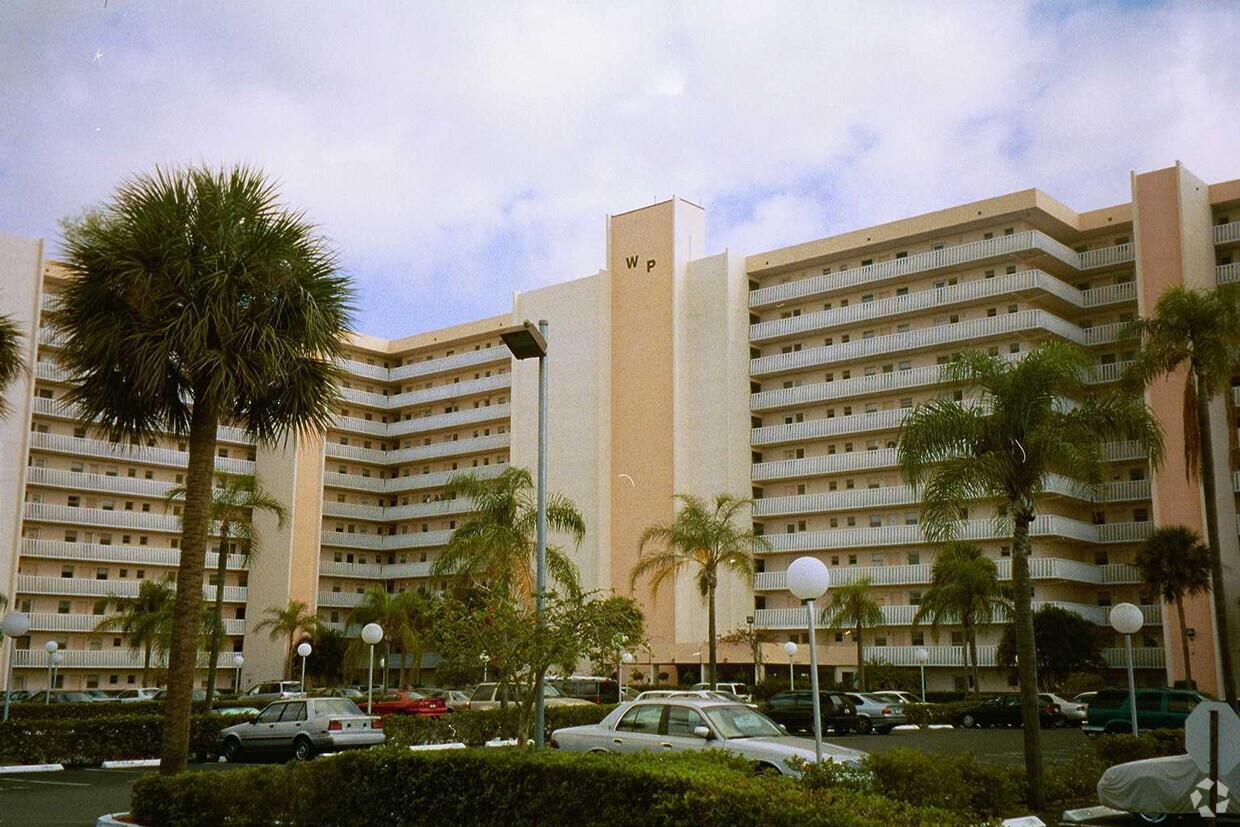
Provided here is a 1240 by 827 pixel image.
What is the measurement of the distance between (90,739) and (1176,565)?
41753mm

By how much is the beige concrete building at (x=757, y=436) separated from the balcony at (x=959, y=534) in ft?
0.41

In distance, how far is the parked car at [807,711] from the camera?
3912cm

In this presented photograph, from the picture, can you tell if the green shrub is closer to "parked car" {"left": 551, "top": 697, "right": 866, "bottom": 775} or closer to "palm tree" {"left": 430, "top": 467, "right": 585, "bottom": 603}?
"palm tree" {"left": 430, "top": 467, "right": 585, "bottom": 603}

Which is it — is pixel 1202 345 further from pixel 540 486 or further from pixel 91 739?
pixel 91 739

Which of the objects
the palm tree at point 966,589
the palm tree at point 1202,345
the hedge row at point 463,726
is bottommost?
the hedge row at point 463,726

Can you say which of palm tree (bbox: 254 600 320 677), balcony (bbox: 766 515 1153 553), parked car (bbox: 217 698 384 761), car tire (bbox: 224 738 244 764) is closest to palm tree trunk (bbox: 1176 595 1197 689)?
balcony (bbox: 766 515 1153 553)

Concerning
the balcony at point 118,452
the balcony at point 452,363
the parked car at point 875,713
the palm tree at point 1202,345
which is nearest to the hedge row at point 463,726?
the parked car at point 875,713

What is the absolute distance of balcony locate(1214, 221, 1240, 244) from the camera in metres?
57.6

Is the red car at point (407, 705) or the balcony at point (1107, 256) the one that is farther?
the balcony at point (1107, 256)

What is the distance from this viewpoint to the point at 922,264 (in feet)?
213

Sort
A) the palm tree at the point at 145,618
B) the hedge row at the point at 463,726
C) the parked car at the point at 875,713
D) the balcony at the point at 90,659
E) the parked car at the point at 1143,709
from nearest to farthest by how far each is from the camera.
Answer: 1. the hedge row at the point at 463,726
2. the parked car at the point at 1143,709
3. the parked car at the point at 875,713
4. the palm tree at the point at 145,618
5. the balcony at the point at 90,659

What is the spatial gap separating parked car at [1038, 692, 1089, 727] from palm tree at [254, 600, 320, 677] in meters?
46.9

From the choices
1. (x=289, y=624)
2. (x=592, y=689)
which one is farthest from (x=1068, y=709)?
(x=289, y=624)

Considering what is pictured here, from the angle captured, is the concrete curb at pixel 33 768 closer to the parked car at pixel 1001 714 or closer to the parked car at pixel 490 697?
the parked car at pixel 490 697
